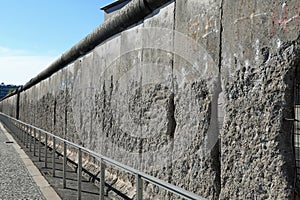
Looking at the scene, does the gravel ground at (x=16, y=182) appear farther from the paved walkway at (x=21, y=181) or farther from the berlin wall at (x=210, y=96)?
the berlin wall at (x=210, y=96)

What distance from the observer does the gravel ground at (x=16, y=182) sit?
205 inches

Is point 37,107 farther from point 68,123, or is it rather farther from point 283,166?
point 283,166

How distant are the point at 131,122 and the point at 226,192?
6.64 ft

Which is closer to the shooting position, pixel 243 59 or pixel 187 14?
pixel 243 59

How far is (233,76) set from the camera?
267cm

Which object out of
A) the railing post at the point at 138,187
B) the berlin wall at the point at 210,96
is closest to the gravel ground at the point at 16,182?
the berlin wall at the point at 210,96

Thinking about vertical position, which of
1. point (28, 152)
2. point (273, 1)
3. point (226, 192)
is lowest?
point (28, 152)

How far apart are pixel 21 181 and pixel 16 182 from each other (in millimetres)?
103

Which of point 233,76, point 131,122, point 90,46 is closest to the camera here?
point 233,76

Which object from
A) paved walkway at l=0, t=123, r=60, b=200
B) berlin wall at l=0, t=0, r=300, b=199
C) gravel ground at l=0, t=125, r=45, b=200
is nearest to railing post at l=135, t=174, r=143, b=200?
berlin wall at l=0, t=0, r=300, b=199

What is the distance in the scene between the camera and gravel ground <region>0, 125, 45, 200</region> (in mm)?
5211

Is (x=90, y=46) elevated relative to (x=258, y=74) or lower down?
elevated

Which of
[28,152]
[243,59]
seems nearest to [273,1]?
[243,59]

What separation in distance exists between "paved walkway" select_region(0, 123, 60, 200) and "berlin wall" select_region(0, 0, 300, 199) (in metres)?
1.14
